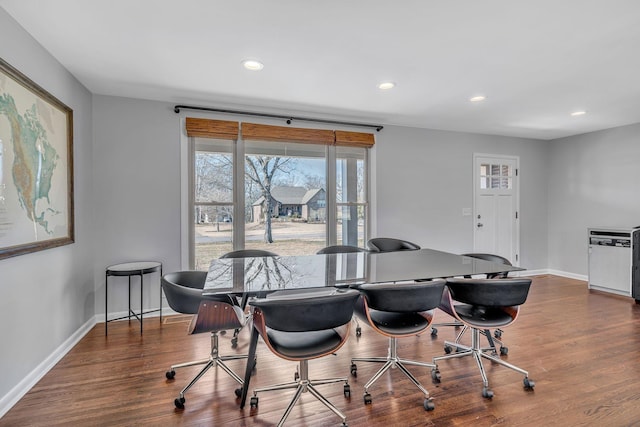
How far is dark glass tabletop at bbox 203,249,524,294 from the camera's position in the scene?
6.81 feet

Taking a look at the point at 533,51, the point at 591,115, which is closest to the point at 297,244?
the point at 533,51

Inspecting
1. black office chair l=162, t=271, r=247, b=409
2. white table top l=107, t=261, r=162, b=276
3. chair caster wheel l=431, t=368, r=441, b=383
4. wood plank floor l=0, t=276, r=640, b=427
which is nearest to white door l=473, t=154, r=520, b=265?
wood plank floor l=0, t=276, r=640, b=427

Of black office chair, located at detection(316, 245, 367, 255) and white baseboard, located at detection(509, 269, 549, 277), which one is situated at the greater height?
black office chair, located at detection(316, 245, 367, 255)

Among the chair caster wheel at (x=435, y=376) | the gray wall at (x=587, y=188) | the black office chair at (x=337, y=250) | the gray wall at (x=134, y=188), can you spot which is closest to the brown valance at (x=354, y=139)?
the black office chair at (x=337, y=250)

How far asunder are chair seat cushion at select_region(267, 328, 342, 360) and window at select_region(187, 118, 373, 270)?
236cm

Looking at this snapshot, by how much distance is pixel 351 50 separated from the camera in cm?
258

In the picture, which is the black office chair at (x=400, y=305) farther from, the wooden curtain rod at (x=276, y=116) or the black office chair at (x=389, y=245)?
the wooden curtain rod at (x=276, y=116)

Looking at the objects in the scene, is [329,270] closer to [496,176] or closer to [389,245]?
[389,245]

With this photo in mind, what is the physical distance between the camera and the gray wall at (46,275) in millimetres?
2078

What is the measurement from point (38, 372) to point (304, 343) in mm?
2083

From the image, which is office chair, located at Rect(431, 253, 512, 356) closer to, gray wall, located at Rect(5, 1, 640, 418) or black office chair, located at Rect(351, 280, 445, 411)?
black office chair, located at Rect(351, 280, 445, 411)

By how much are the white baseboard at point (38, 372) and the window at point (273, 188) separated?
4.26 ft

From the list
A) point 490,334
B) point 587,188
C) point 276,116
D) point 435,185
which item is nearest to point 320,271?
point 490,334

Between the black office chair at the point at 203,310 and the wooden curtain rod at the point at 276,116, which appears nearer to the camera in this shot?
the black office chair at the point at 203,310
